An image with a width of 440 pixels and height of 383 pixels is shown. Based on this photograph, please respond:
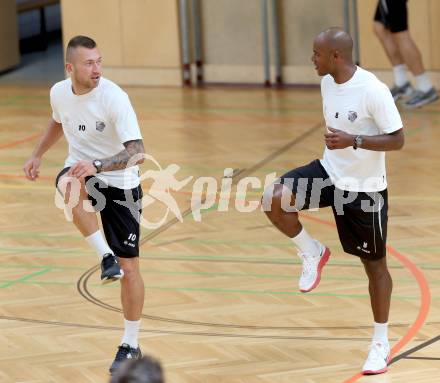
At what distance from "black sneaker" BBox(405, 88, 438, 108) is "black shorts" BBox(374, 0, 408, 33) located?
0.84 m

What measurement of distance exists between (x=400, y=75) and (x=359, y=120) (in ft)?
25.6

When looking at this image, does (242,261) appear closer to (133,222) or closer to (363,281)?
(363,281)

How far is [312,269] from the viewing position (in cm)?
656

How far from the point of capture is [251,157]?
11.7m

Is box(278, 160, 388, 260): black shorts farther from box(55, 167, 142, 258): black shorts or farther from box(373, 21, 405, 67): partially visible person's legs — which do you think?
box(373, 21, 405, 67): partially visible person's legs

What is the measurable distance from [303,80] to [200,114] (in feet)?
7.37

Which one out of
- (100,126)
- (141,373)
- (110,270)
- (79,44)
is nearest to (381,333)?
(110,270)

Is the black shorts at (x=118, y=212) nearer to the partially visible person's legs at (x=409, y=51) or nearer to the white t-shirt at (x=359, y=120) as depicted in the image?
the white t-shirt at (x=359, y=120)

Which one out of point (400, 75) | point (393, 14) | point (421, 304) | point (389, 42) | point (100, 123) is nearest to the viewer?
point (100, 123)

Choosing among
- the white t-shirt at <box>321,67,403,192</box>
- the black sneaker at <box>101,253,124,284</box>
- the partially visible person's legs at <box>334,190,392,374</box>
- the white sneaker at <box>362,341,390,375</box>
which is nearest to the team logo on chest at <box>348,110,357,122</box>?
the white t-shirt at <box>321,67,403,192</box>

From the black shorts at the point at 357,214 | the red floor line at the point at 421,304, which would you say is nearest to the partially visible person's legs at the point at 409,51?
the red floor line at the point at 421,304

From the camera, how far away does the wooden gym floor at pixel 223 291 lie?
630 centimetres

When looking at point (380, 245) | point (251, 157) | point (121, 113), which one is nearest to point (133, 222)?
point (121, 113)

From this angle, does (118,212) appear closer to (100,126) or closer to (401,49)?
(100,126)
